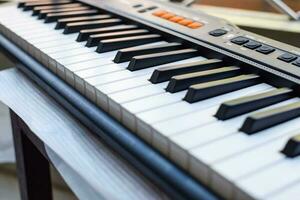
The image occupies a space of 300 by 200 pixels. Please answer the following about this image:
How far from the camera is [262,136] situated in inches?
17.7

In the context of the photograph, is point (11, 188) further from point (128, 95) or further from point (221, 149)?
point (221, 149)

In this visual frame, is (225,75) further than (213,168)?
Yes

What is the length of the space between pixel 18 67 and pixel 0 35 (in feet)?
0.35

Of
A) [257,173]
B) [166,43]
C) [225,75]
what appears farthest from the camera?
[166,43]

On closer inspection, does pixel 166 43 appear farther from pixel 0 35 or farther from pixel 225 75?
pixel 0 35

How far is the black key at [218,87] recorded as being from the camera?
529mm

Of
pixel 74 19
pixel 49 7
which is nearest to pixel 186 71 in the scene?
pixel 74 19

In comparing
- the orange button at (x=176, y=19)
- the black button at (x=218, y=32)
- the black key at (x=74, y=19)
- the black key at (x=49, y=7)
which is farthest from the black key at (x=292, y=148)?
the black key at (x=49, y=7)

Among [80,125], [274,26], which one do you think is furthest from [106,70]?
[274,26]

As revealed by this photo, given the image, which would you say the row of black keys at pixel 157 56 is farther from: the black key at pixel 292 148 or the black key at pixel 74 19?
the black key at pixel 292 148

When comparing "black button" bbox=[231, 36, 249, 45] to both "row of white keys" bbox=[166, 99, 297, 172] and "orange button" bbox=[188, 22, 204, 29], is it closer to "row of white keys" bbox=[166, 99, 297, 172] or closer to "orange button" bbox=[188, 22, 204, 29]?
"orange button" bbox=[188, 22, 204, 29]

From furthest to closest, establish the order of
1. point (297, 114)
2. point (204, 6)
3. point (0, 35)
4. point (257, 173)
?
point (204, 6) < point (0, 35) < point (297, 114) < point (257, 173)

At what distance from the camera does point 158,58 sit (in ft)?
2.19

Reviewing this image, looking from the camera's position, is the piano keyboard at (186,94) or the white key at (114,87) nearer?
the piano keyboard at (186,94)
